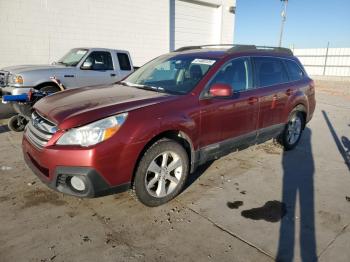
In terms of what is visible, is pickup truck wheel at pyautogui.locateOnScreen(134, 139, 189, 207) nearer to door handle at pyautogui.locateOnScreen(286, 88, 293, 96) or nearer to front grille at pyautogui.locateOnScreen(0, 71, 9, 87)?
door handle at pyautogui.locateOnScreen(286, 88, 293, 96)

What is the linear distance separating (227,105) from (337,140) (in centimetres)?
396

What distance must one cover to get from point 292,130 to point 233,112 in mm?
2109

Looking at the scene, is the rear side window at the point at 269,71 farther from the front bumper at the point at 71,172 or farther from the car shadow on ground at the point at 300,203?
the front bumper at the point at 71,172

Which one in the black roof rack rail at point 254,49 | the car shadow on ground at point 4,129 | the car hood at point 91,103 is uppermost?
the black roof rack rail at point 254,49

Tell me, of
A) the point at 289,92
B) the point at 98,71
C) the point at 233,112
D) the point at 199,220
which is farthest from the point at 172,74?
the point at 98,71

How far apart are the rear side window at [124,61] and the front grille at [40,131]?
18.3ft

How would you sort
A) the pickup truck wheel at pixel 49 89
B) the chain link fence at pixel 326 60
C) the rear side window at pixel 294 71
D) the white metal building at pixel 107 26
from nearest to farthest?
the rear side window at pixel 294 71 < the pickup truck wheel at pixel 49 89 < the white metal building at pixel 107 26 < the chain link fence at pixel 326 60

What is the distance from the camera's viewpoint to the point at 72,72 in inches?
306

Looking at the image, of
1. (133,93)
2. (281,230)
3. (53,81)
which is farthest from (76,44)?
(281,230)

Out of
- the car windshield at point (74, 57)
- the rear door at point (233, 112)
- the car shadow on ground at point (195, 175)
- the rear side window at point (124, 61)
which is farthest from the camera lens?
the rear side window at point (124, 61)

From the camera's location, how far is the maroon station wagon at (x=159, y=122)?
284cm

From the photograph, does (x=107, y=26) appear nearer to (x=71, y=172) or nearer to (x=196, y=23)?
(x=196, y=23)

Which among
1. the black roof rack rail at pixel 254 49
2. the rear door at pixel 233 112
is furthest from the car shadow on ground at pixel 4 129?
the black roof rack rail at pixel 254 49

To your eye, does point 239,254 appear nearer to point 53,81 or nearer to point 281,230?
point 281,230
